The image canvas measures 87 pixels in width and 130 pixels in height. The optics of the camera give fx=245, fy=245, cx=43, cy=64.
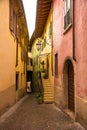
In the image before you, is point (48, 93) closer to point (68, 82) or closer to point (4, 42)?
point (68, 82)

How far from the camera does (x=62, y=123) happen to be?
947 cm

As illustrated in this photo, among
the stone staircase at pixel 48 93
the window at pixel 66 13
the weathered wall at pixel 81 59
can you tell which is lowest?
the stone staircase at pixel 48 93

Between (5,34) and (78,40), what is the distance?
4428 mm

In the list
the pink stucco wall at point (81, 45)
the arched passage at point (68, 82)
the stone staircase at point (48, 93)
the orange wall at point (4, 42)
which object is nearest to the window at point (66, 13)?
the arched passage at point (68, 82)

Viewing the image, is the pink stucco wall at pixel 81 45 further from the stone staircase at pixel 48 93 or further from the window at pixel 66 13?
the stone staircase at pixel 48 93


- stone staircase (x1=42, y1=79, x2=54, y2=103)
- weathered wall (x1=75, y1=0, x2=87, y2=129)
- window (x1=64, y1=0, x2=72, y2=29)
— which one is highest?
window (x1=64, y1=0, x2=72, y2=29)

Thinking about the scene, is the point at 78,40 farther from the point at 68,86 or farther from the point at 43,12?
the point at 43,12

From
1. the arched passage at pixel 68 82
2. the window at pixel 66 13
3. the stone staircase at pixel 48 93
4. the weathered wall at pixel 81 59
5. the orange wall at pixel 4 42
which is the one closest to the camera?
the weathered wall at pixel 81 59

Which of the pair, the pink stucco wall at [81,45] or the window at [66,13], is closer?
the pink stucco wall at [81,45]

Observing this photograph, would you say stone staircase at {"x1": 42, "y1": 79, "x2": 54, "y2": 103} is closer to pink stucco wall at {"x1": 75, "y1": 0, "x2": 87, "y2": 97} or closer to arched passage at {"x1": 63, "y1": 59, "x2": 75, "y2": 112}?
arched passage at {"x1": 63, "y1": 59, "x2": 75, "y2": 112}

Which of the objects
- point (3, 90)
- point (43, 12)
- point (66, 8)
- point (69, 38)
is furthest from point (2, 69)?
point (43, 12)

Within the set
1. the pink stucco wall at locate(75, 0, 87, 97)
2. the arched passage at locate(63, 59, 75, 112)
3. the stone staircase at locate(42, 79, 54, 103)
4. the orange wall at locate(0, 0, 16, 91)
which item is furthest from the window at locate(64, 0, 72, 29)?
the stone staircase at locate(42, 79, 54, 103)

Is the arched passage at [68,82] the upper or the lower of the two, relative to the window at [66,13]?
lower

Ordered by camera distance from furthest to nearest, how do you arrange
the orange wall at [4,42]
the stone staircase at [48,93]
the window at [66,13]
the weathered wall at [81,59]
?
the stone staircase at [48,93] < the window at [66,13] < the orange wall at [4,42] < the weathered wall at [81,59]
